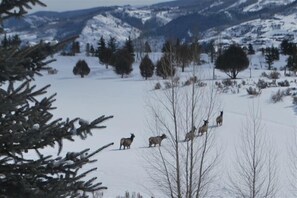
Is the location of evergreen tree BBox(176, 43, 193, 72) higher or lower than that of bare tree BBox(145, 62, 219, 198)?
higher

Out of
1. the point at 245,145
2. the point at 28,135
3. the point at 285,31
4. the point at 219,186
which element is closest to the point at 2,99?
the point at 28,135

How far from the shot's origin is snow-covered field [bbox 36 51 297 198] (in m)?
15.5

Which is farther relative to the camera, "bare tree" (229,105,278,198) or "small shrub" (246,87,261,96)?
"small shrub" (246,87,261,96)

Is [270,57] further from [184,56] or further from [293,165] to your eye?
[293,165]

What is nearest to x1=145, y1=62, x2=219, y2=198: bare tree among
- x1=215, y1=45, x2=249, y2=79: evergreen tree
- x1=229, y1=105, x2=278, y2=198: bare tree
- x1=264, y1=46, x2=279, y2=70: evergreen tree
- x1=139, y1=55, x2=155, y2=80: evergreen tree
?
x1=229, y1=105, x2=278, y2=198: bare tree

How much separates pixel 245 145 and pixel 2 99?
610 inches

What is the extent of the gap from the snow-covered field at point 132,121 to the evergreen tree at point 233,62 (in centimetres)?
134

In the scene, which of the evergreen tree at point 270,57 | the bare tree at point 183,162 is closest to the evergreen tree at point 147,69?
the evergreen tree at point 270,57

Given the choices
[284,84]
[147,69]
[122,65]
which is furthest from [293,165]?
[122,65]

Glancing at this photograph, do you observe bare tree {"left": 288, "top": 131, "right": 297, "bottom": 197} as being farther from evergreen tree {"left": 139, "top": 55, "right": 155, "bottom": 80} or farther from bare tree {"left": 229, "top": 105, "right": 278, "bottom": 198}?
evergreen tree {"left": 139, "top": 55, "right": 155, "bottom": 80}

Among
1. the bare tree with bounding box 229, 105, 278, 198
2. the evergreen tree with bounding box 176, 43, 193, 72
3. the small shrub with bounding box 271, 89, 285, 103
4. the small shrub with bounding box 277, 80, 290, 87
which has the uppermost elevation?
the evergreen tree with bounding box 176, 43, 193, 72

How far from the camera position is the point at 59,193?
3031 millimetres

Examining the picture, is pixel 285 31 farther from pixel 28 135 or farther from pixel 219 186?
pixel 28 135

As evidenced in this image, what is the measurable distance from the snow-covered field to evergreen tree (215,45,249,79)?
134cm
